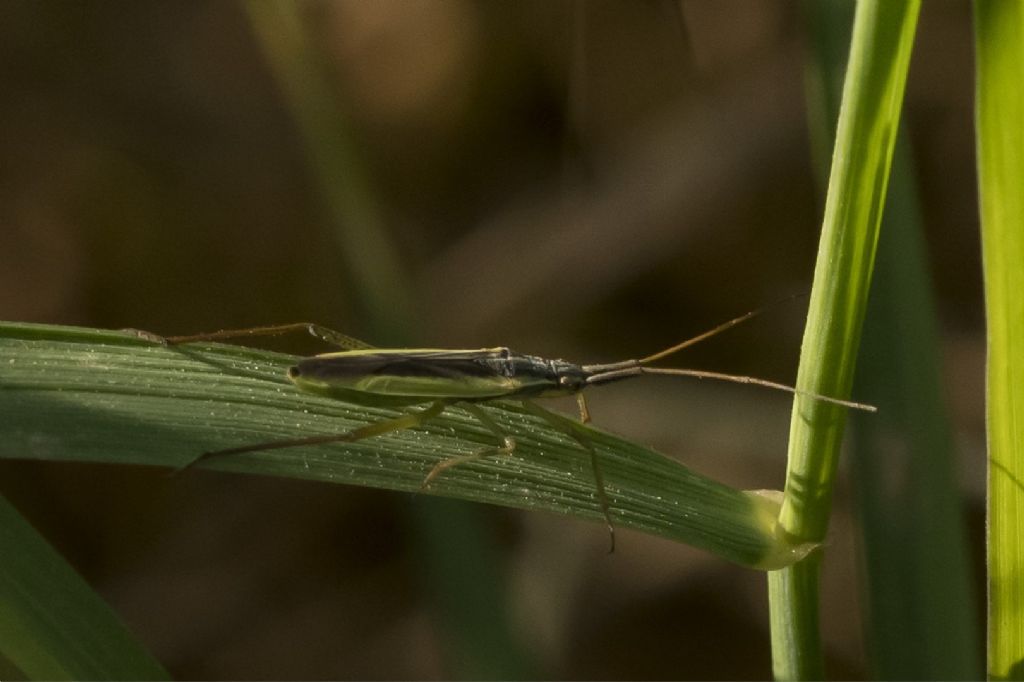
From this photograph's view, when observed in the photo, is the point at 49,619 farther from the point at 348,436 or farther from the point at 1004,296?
the point at 1004,296

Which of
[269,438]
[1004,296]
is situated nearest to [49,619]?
[269,438]

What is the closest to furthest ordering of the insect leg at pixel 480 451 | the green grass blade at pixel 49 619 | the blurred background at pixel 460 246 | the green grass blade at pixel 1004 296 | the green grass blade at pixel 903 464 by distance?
the green grass blade at pixel 49 619
the green grass blade at pixel 1004 296
the insect leg at pixel 480 451
the green grass blade at pixel 903 464
the blurred background at pixel 460 246

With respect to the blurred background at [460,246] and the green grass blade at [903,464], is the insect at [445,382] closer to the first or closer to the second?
the green grass blade at [903,464]

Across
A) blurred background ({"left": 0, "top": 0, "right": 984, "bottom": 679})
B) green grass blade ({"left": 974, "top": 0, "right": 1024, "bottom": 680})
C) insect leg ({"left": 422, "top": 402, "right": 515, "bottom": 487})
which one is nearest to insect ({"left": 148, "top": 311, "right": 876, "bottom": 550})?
insect leg ({"left": 422, "top": 402, "right": 515, "bottom": 487})

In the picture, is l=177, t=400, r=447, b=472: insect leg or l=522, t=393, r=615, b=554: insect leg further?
l=522, t=393, r=615, b=554: insect leg

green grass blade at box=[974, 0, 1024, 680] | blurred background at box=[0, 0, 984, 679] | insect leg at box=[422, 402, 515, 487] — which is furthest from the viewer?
blurred background at box=[0, 0, 984, 679]

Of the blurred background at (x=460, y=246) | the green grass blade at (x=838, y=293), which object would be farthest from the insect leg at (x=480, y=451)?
the blurred background at (x=460, y=246)

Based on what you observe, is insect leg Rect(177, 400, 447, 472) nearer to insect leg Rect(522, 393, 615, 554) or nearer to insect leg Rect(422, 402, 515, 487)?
insect leg Rect(422, 402, 515, 487)
